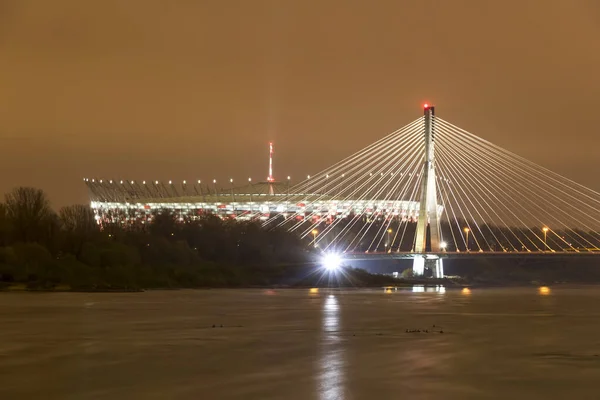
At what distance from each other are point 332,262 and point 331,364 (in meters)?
74.9

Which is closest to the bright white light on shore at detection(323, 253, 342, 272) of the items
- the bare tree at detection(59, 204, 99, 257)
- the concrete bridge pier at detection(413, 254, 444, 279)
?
the concrete bridge pier at detection(413, 254, 444, 279)

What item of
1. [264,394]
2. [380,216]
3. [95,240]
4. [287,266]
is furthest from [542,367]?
[380,216]

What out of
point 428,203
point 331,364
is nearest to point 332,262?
point 428,203

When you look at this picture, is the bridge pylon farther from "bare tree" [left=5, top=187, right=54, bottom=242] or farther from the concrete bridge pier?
"bare tree" [left=5, top=187, right=54, bottom=242]

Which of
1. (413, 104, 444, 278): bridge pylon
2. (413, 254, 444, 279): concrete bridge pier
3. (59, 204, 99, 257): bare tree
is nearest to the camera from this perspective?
(59, 204, 99, 257): bare tree

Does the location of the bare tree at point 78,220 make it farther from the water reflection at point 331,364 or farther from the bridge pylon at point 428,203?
the water reflection at point 331,364

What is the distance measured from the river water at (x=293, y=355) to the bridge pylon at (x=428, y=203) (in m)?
45.4

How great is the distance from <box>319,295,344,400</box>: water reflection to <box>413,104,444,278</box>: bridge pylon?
5127cm

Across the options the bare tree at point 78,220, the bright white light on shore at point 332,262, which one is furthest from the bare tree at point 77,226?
the bright white light on shore at point 332,262

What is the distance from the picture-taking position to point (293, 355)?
940 inches

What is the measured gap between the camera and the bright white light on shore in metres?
96.4

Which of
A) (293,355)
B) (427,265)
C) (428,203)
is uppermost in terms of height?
(428,203)

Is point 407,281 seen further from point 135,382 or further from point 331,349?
point 135,382

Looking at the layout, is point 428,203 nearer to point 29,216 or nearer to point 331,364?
point 29,216
